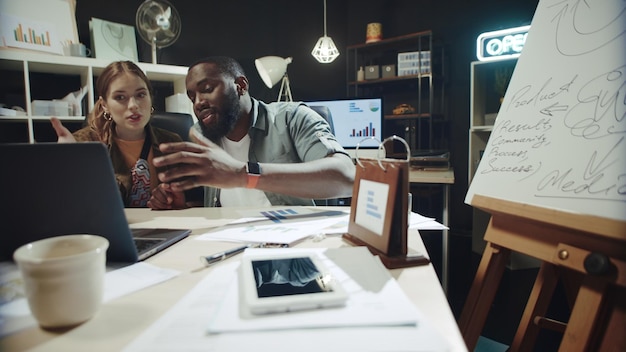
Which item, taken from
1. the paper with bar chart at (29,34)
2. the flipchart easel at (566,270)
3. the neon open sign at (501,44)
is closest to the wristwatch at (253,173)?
the flipchart easel at (566,270)

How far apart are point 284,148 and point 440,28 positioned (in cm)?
281

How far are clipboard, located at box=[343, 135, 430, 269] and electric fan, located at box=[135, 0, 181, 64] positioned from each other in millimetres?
1823

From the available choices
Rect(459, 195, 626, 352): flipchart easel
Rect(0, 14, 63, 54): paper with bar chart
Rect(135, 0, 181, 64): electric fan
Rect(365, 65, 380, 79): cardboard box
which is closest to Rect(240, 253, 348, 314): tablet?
Rect(459, 195, 626, 352): flipchart easel

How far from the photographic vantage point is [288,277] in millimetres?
518

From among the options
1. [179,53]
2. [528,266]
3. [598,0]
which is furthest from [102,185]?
[528,266]

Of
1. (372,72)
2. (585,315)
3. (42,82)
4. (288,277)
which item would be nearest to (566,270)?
(585,315)

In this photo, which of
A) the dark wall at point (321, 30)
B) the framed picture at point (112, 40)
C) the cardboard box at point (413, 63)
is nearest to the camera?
the framed picture at point (112, 40)

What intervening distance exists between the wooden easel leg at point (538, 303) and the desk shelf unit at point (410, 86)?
2650 mm

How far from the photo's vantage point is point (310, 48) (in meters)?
3.89

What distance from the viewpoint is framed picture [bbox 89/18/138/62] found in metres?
2.35

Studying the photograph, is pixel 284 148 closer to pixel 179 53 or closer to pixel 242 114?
pixel 242 114

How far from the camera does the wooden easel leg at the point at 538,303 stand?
0.85 meters

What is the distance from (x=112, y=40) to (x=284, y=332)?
275 cm

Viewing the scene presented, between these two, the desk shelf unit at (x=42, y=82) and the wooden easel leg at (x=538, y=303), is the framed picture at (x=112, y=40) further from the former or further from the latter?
the wooden easel leg at (x=538, y=303)
